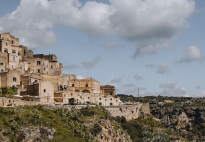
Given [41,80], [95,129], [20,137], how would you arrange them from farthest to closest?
[41,80]
[95,129]
[20,137]

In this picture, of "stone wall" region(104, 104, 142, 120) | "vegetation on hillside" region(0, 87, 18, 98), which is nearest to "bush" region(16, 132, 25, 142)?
"vegetation on hillside" region(0, 87, 18, 98)

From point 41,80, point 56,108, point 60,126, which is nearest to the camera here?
point 60,126

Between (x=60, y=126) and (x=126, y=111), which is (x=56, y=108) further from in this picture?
(x=126, y=111)

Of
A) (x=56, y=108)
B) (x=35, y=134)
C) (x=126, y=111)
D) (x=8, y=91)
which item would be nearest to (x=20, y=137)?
(x=35, y=134)

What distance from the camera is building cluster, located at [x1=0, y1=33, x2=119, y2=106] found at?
68.5 metres

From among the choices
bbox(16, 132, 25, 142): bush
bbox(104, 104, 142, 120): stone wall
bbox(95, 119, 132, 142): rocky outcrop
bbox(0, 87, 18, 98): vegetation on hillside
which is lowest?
bbox(95, 119, 132, 142): rocky outcrop

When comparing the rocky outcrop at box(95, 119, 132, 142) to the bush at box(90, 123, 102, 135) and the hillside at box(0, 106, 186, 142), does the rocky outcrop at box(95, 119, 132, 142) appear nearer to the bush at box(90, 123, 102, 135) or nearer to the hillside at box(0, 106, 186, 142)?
the hillside at box(0, 106, 186, 142)

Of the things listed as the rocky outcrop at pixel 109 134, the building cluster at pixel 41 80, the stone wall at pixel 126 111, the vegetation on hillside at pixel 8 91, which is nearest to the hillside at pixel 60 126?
the rocky outcrop at pixel 109 134

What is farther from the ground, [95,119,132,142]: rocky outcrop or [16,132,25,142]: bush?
[16,132,25,142]: bush

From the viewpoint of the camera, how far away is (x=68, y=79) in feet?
285

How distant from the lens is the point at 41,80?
76250mm

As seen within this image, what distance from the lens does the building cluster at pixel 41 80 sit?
2697 inches

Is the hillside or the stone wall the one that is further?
the stone wall

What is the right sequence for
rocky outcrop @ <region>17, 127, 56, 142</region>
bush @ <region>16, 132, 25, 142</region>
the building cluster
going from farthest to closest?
the building cluster, rocky outcrop @ <region>17, 127, 56, 142</region>, bush @ <region>16, 132, 25, 142</region>
